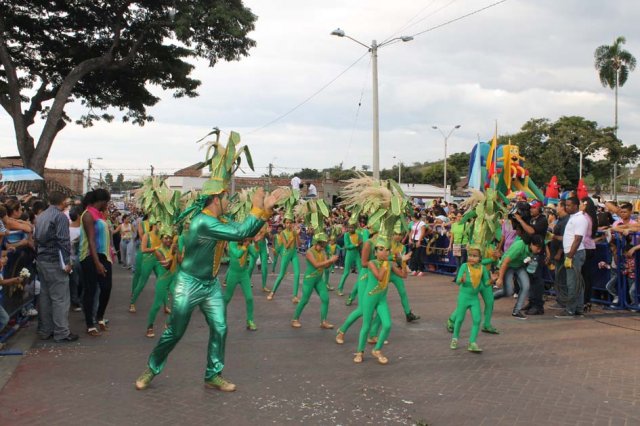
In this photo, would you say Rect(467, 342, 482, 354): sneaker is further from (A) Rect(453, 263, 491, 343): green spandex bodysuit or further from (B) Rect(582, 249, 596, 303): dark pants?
(B) Rect(582, 249, 596, 303): dark pants

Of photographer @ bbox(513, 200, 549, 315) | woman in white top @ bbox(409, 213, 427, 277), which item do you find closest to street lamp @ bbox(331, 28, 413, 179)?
woman in white top @ bbox(409, 213, 427, 277)

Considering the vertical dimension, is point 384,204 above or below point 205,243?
above

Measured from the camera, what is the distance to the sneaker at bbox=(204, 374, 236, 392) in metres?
5.11

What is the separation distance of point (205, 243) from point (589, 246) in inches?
265

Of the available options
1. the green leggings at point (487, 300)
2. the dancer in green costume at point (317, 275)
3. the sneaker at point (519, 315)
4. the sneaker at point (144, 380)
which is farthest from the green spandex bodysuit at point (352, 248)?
the sneaker at point (144, 380)

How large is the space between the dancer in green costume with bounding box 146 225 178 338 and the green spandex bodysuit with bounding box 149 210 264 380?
91.5 inches

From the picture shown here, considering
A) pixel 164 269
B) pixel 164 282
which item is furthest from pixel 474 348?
pixel 164 269

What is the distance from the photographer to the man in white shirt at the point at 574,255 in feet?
28.3

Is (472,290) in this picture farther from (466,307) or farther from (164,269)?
(164,269)

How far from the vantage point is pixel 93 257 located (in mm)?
7020

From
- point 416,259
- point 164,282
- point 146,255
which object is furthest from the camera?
point 416,259

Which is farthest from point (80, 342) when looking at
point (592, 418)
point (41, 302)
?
point (592, 418)

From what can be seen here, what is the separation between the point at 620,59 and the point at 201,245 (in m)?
56.4

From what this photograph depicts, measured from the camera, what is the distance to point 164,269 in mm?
7965
